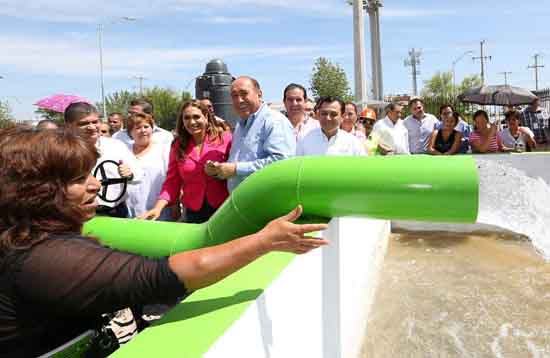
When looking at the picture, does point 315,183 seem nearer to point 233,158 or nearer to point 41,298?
point 41,298

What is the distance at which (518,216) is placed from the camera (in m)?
2.43

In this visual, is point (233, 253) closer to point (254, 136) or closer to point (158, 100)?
point (254, 136)

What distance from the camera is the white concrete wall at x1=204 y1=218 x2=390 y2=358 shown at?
4.93 feet

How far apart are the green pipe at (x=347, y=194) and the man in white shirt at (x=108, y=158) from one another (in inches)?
46.8

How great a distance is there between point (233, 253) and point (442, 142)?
21.8 feet

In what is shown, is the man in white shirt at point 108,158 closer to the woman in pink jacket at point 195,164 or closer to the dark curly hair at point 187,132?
the woman in pink jacket at point 195,164

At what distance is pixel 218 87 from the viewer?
695 centimetres

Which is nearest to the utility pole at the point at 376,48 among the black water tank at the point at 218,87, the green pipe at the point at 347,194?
the black water tank at the point at 218,87

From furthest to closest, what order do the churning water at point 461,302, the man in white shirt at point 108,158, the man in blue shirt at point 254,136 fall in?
1. the churning water at point 461,302
2. the man in white shirt at point 108,158
3. the man in blue shirt at point 254,136

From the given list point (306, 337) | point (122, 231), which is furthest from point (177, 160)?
point (306, 337)

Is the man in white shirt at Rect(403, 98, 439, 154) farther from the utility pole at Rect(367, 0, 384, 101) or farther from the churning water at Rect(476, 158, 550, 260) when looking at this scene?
the utility pole at Rect(367, 0, 384, 101)

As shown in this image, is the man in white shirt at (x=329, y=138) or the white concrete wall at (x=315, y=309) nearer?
the white concrete wall at (x=315, y=309)

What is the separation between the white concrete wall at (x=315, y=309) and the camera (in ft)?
4.93

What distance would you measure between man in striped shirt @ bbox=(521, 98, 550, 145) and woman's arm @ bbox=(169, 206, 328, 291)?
9.81 metres
